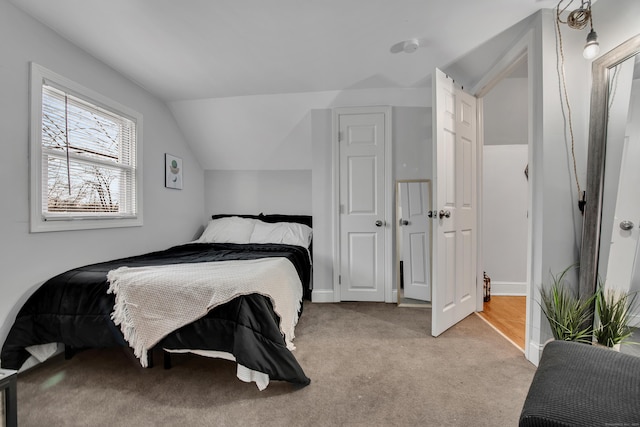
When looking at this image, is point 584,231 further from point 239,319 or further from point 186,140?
point 186,140

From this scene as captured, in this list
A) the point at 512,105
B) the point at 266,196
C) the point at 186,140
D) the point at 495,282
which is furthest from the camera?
the point at 266,196

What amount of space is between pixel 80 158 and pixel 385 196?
8.84 feet

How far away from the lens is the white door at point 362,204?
3008 millimetres

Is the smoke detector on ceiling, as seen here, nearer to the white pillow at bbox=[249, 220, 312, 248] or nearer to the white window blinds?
the white pillow at bbox=[249, 220, 312, 248]

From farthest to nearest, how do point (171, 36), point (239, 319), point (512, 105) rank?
point (512, 105), point (171, 36), point (239, 319)

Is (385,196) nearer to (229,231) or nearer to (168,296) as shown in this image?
(229,231)

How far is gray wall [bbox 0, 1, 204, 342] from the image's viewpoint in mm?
1684

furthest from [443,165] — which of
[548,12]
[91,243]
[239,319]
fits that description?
[91,243]

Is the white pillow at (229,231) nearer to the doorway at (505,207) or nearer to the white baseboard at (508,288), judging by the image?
the doorway at (505,207)

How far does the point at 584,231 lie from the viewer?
1.61 meters

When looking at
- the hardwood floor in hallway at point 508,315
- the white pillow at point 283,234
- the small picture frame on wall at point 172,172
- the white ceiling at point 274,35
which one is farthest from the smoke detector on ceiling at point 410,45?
the small picture frame on wall at point 172,172

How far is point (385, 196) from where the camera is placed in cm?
301

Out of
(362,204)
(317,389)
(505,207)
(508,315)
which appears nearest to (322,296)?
(362,204)

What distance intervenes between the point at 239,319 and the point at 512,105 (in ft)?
10.9
